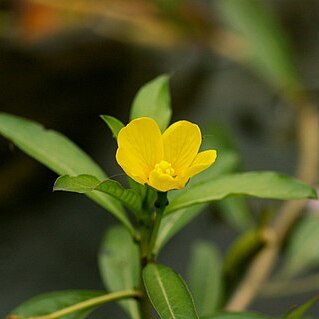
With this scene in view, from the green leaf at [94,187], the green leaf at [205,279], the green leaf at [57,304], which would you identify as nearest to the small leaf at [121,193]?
the green leaf at [94,187]

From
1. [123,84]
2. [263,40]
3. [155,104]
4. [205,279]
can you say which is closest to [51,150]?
[155,104]

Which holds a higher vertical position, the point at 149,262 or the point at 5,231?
the point at 149,262

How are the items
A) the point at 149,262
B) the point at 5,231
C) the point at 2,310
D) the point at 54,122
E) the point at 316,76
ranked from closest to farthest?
1. the point at 149,262
2. the point at 2,310
3. the point at 5,231
4. the point at 54,122
5. the point at 316,76

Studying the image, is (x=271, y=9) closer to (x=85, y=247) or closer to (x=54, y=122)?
(x=54, y=122)

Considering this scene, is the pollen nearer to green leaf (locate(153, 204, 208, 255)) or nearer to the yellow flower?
the yellow flower

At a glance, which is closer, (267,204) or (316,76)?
(267,204)

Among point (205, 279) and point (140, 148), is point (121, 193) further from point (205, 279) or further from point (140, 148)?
point (205, 279)

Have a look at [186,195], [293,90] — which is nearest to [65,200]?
[293,90]
